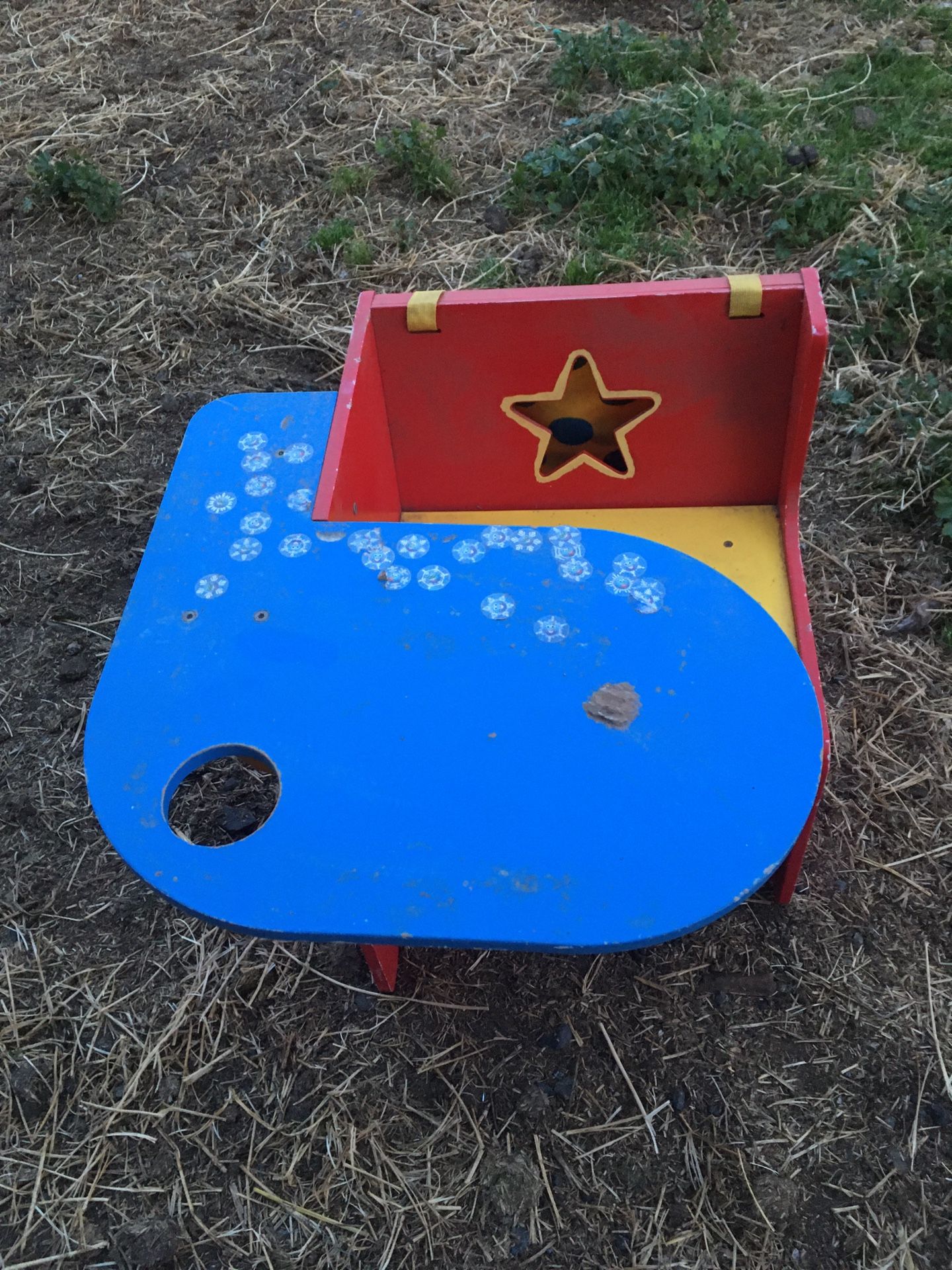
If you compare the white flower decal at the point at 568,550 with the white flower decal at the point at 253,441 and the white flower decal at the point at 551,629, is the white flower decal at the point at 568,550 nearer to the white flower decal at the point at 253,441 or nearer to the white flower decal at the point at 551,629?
the white flower decal at the point at 551,629

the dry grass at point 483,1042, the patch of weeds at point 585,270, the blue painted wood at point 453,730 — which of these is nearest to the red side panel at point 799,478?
the dry grass at point 483,1042

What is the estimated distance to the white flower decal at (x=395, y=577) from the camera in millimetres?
1568

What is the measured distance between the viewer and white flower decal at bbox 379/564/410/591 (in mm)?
1568

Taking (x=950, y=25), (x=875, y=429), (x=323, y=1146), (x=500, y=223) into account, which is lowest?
(x=323, y=1146)

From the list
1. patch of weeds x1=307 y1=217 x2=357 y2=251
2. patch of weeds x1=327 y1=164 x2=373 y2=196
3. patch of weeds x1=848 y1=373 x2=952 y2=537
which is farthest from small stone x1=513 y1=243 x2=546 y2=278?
patch of weeds x1=848 y1=373 x2=952 y2=537

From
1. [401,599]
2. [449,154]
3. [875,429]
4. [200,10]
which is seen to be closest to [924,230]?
[875,429]

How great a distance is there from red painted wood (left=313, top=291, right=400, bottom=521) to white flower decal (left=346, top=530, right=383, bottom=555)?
0.27 ft

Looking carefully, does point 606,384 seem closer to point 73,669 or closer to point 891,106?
point 73,669

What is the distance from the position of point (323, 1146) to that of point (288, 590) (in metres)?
0.99

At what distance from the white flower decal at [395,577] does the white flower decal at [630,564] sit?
1.09 feet

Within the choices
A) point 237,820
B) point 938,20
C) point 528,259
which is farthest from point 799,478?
point 938,20

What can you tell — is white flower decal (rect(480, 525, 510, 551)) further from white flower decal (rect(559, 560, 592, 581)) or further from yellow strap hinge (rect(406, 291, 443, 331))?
yellow strap hinge (rect(406, 291, 443, 331))

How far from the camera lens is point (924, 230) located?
2977 millimetres

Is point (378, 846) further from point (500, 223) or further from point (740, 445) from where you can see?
point (500, 223)
